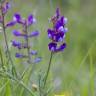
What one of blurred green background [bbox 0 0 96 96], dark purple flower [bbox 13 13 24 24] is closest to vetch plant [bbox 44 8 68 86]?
dark purple flower [bbox 13 13 24 24]

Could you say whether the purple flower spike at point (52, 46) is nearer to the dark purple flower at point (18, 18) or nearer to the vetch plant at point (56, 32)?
the vetch plant at point (56, 32)

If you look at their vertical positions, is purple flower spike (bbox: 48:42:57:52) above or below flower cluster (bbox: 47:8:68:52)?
below

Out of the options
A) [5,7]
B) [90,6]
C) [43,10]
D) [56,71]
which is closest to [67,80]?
[5,7]

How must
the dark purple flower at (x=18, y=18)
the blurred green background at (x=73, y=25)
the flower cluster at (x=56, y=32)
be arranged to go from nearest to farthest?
the flower cluster at (x=56, y=32), the dark purple flower at (x=18, y=18), the blurred green background at (x=73, y=25)

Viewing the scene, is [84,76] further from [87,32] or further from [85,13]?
[85,13]

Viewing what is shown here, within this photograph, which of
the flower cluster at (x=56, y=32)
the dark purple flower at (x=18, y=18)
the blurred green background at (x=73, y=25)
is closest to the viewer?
the flower cluster at (x=56, y=32)

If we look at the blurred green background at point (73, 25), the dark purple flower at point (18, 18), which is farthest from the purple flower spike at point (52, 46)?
the blurred green background at point (73, 25)

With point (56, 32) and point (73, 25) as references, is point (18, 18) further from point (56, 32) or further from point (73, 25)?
point (73, 25)

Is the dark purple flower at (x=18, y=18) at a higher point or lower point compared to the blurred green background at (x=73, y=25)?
higher

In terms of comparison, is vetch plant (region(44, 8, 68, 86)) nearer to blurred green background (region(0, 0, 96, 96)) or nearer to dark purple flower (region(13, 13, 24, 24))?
dark purple flower (region(13, 13, 24, 24))

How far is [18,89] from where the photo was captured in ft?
8.68

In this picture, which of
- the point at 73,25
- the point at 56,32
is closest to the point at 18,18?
the point at 56,32

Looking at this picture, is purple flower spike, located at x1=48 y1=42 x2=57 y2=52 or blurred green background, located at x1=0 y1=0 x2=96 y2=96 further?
blurred green background, located at x1=0 y1=0 x2=96 y2=96

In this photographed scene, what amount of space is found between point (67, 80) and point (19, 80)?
2.10 ft
